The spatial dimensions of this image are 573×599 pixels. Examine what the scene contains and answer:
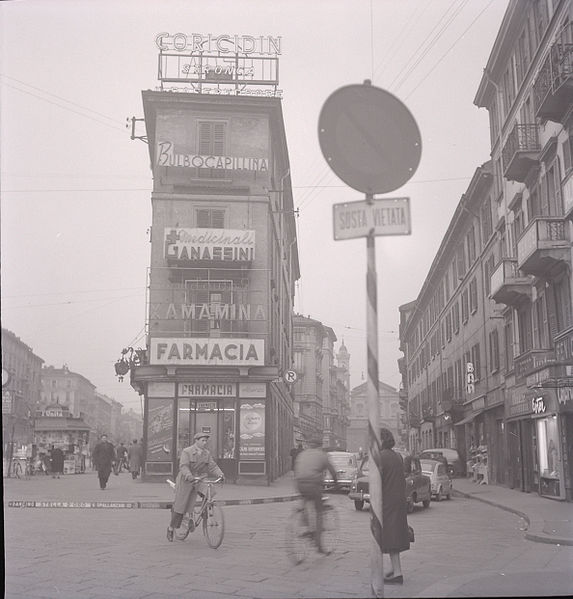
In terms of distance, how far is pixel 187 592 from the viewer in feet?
19.4

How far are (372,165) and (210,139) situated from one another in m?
5.14

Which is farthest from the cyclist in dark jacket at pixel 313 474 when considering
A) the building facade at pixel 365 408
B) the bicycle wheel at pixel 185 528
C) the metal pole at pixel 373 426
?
the metal pole at pixel 373 426

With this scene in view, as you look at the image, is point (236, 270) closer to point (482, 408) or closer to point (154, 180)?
point (154, 180)

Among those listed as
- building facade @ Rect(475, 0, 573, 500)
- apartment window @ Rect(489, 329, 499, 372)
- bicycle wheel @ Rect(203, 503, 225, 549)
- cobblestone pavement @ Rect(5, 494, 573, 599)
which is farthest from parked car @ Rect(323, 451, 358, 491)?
bicycle wheel @ Rect(203, 503, 225, 549)

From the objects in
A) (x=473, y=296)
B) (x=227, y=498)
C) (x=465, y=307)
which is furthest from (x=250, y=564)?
(x=465, y=307)

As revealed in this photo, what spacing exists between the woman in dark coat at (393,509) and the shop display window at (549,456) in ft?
33.9

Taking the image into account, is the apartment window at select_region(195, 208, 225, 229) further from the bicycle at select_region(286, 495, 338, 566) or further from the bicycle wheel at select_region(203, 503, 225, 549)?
the bicycle at select_region(286, 495, 338, 566)

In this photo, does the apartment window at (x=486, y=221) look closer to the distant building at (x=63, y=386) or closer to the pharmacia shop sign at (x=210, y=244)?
the pharmacia shop sign at (x=210, y=244)

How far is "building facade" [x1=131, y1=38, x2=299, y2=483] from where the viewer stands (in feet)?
30.2

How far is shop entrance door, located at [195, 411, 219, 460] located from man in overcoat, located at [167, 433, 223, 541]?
30.2 feet

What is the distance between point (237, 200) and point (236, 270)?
2.50 m

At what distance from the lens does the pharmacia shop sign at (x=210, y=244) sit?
10.1 m

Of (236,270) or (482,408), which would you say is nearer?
(236,270)

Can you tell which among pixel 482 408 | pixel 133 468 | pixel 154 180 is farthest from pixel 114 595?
pixel 482 408
